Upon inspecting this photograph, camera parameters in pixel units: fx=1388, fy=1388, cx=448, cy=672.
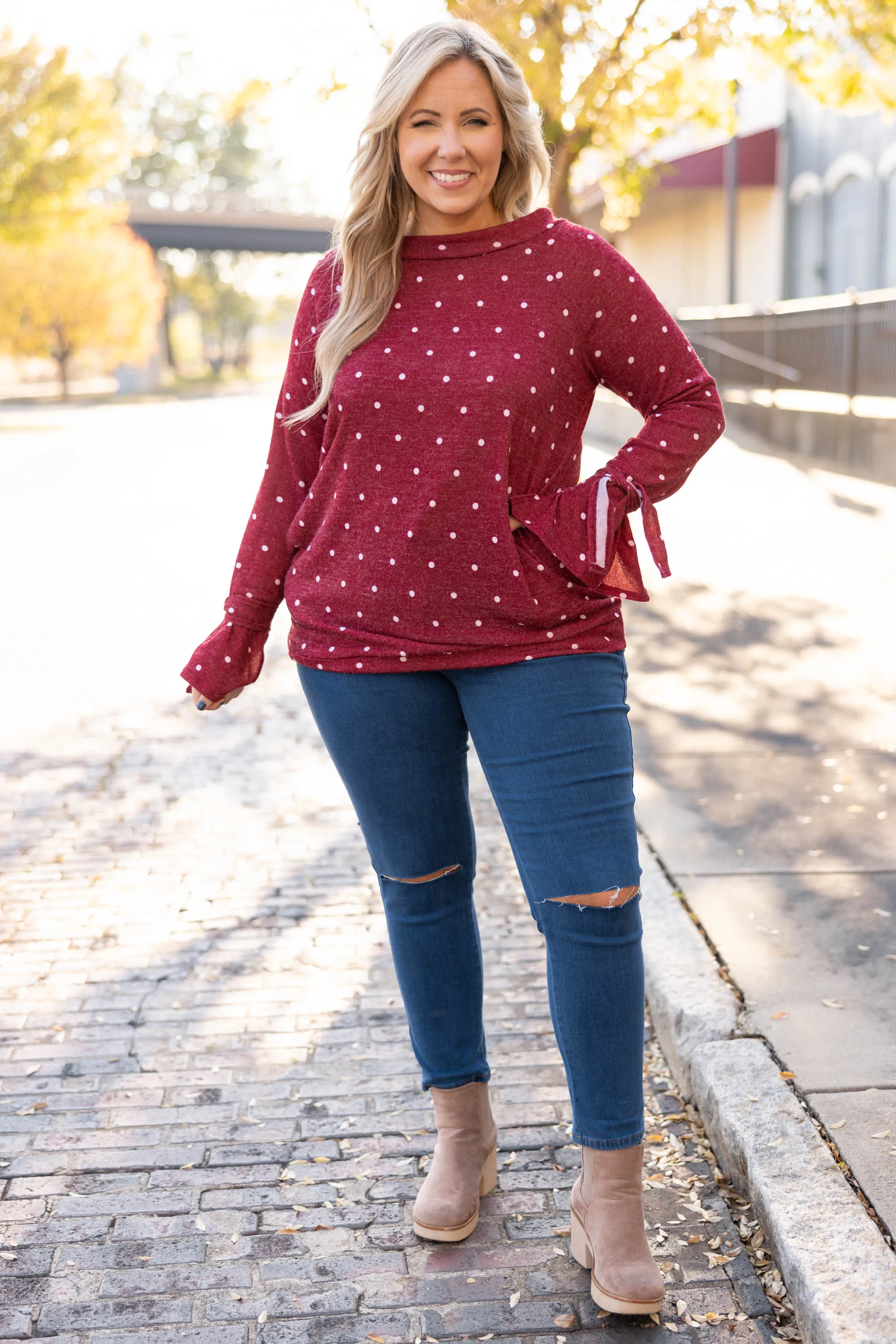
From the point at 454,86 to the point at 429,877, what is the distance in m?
1.37

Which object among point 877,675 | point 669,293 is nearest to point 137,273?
point 669,293

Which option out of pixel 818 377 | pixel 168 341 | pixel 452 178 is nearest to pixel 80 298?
pixel 168 341

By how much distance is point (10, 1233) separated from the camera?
2.60m

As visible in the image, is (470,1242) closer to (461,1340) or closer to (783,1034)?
(461,1340)

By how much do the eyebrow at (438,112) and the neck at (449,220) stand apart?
133 mm

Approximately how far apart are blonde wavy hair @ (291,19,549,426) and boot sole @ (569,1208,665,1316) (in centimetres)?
152

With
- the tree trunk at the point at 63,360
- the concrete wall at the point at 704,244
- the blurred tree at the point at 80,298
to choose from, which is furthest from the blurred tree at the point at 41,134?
the tree trunk at the point at 63,360

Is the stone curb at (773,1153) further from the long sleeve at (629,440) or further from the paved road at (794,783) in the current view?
the long sleeve at (629,440)

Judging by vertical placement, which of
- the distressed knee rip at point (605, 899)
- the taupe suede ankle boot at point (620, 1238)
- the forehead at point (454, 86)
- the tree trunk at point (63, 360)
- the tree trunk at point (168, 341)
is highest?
the forehead at point (454, 86)

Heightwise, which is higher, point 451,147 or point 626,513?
point 451,147

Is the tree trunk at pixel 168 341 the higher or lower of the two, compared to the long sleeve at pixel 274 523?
lower

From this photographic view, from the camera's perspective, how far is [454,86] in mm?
2318

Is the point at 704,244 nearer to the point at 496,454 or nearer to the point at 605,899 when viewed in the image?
the point at 496,454

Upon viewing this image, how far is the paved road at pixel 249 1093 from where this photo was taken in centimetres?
241
